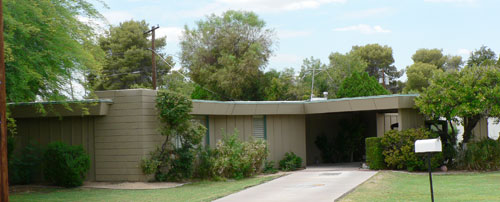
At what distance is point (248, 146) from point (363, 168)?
4.08 m

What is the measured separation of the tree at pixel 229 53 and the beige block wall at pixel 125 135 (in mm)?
26100

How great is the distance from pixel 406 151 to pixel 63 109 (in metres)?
10.1

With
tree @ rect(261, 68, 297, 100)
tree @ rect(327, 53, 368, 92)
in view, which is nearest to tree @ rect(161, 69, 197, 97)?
tree @ rect(261, 68, 297, 100)

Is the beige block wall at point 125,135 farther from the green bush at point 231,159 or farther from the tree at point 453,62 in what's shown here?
the tree at point 453,62

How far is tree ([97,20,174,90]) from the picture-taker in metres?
46.0

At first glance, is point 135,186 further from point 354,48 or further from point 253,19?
point 354,48

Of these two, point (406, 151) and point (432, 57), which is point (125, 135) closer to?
point (406, 151)

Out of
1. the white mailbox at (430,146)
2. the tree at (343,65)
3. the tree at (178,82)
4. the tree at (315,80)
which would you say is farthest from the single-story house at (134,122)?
the tree at (343,65)

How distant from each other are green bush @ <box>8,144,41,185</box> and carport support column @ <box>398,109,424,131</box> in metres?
10.9

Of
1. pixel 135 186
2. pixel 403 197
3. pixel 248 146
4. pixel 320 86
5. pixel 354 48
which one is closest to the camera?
pixel 403 197

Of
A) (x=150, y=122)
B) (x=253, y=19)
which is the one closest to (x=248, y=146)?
(x=150, y=122)

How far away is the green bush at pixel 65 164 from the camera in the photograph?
14297 mm

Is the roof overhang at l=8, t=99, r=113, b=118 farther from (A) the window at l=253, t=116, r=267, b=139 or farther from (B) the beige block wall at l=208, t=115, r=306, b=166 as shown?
(A) the window at l=253, t=116, r=267, b=139

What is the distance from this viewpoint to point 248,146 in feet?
55.0
